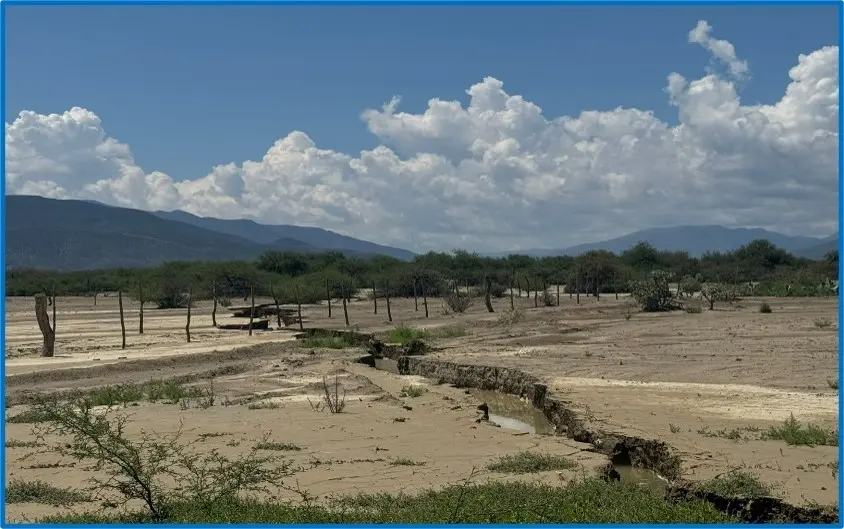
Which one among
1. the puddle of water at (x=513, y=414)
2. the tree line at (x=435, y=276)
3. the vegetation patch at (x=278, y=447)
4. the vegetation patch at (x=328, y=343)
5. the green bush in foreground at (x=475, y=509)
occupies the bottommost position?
the puddle of water at (x=513, y=414)

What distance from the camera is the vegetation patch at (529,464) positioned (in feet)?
34.6

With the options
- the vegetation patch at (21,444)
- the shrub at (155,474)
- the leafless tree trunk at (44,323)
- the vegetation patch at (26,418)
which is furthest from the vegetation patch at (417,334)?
the shrub at (155,474)

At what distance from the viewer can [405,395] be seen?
18469 mm

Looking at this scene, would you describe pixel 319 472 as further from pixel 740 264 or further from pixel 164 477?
pixel 740 264

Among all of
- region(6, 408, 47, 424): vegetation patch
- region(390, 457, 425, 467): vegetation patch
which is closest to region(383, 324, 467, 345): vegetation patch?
region(6, 408, 47, 424): vegetation patch

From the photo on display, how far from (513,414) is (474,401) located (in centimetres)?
99

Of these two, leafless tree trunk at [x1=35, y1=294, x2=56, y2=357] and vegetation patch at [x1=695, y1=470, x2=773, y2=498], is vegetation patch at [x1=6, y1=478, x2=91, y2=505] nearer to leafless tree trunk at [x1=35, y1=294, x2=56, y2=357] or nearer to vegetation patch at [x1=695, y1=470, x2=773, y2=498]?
vegetation patch at [x1=695, y1=470, x2=773, y2=498]

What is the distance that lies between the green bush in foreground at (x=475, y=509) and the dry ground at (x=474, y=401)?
115 cm

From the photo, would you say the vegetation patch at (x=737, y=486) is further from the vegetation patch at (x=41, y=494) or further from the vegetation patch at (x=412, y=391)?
the vegetation patch at (x=412, y=391)

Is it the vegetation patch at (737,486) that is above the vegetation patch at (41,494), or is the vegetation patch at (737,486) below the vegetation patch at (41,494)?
below

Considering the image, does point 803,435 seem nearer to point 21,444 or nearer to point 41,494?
point 41,494

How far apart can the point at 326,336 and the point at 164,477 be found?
21.2 metres

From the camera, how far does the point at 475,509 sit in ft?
26.0

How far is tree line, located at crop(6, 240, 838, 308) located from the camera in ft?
185
